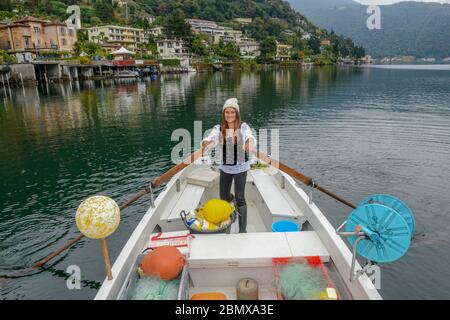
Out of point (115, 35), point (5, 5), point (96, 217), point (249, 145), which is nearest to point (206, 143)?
point (249, 145)

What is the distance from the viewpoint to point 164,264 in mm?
4086

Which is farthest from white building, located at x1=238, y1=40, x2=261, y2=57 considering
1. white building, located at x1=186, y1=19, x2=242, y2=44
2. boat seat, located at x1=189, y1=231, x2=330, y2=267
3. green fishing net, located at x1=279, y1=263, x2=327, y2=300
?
green fishing net, located at x1=279, y1=263, x2=327, y2=300

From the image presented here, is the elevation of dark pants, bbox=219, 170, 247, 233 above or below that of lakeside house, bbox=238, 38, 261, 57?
below

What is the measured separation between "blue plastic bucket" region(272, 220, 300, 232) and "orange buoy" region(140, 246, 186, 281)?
2608 millimetres

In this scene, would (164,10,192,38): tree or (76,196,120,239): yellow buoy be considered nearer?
(76,196,120,239): yellow buoy

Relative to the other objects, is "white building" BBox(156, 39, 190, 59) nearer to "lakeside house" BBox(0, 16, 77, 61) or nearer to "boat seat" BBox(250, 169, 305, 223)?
"lakeside house" BBox(0, 16, 77, 61)

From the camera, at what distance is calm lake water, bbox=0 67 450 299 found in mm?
7262

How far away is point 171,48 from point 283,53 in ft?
224

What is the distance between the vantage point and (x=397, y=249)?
3752 millimetres

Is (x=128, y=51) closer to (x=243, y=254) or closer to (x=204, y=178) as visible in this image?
(x=204, y=178)

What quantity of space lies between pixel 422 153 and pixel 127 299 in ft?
53.6

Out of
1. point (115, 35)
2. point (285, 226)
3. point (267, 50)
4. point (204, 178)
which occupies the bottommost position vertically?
point (285, 226)
